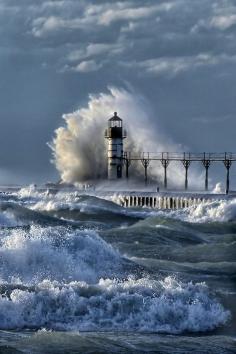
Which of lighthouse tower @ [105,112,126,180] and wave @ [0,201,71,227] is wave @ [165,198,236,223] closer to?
wave @ [0,201,71,227]

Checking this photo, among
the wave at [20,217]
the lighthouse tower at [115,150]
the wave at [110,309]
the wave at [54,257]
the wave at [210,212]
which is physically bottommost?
the wave at [110,309]

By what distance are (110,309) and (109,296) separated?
0.39m

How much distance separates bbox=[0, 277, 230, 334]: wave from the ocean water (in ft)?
0.05

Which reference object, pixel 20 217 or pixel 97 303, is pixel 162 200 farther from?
pixel 97 303

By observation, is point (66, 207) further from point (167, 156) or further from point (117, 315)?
point (117, 315)

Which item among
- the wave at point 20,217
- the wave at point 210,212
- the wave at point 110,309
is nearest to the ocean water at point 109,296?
the wave at point 110,309

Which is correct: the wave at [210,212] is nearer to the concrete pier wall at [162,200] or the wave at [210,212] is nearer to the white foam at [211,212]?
the white foam at [211,212]

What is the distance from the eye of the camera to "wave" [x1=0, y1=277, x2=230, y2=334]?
14273 millimetres

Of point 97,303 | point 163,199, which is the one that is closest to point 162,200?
point 163,199

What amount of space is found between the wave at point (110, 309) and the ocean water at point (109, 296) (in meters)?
0.02

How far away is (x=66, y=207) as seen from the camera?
169 ft

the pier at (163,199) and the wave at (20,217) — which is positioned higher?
the pier at (163,199)

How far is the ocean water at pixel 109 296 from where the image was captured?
13.4 metres

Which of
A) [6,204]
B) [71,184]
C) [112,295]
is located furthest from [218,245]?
[71,184]
